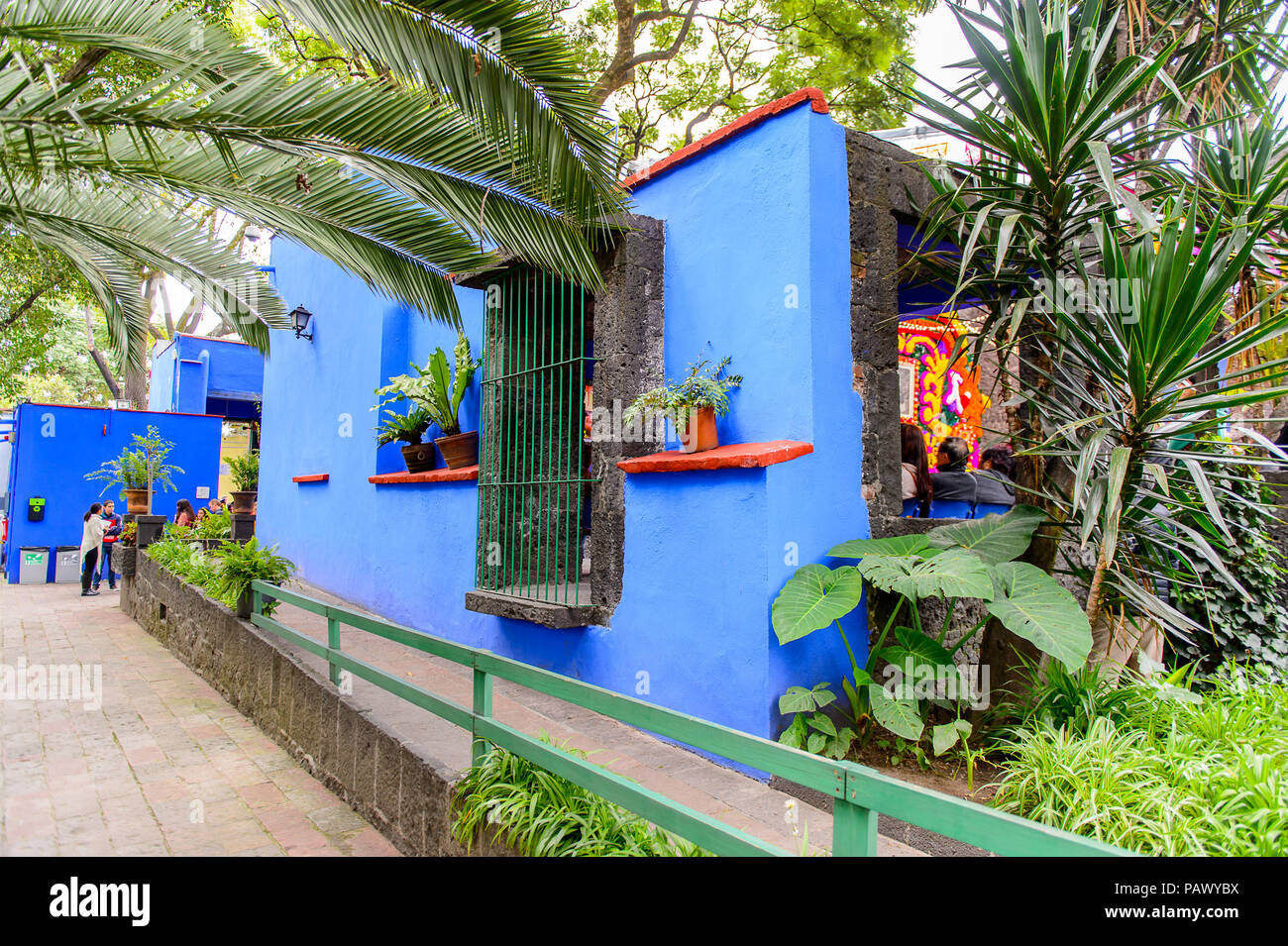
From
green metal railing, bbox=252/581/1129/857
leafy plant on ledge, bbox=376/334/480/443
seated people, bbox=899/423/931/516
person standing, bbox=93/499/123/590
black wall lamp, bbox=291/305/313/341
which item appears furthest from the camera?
person standing, bbox=93/499/123/590

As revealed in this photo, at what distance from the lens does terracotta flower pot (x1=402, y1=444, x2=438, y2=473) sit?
23.0ft

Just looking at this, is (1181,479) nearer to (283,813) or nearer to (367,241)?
(367,241)

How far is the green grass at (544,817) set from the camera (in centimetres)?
229

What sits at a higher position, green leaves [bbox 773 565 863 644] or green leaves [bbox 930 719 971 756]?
green leaves [bbox 773 565 863 644]

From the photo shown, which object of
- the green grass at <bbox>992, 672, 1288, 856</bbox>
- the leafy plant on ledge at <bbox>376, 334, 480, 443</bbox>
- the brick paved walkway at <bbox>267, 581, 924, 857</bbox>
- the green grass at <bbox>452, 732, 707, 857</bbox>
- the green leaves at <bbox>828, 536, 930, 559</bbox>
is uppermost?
the leafy plant on ledge at <bbox>376, 334, 480, 443</bbox>

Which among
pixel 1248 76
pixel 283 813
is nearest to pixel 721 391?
pixel 283 813

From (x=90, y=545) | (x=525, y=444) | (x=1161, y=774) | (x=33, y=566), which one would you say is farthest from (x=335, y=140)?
(x=33, y=566)

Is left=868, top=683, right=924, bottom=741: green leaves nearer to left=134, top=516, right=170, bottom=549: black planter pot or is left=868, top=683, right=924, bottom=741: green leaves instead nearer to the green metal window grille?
the green metal window grille

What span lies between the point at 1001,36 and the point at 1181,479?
79.2 inches

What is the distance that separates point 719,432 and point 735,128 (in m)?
1.60

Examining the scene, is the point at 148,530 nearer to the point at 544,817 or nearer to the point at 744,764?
the point at 544,817

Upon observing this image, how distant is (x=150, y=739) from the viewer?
4.84 meters

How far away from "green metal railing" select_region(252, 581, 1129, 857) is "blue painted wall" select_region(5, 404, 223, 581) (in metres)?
13.5

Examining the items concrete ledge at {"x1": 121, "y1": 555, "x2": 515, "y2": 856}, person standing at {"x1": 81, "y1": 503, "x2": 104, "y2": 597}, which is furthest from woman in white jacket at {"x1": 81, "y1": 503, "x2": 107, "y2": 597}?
concrete ledge at {"x1": 121, "y1": 555, "x2": 515, "y2": 856}
